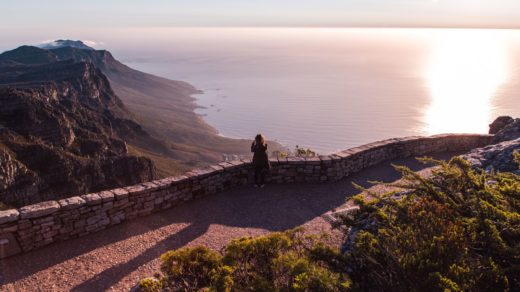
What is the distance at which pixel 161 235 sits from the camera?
857cm

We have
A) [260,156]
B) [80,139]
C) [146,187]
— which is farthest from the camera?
[80,139]

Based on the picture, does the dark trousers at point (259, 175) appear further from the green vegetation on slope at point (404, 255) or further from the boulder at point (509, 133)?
the boulder at point (509, 133)

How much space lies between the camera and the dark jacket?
10688mm

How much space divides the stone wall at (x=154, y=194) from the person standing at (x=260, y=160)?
36 centimetres

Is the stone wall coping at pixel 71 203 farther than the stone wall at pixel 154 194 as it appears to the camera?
Yes

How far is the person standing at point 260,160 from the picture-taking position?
10703 mm

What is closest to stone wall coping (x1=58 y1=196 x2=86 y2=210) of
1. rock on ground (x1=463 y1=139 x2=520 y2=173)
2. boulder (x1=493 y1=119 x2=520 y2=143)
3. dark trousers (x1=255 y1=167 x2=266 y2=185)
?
dark trousers (x1=255 y1=167 x2=266 y2=185)

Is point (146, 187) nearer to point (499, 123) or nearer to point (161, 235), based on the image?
point (161, 235)

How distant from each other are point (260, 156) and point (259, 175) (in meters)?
0.87

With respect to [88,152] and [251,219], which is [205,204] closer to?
[251,219]

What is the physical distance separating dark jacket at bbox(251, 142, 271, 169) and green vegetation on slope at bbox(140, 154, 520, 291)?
4.30 m

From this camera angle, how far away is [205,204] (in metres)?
10.1

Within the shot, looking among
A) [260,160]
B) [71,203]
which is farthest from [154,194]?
[260,160]

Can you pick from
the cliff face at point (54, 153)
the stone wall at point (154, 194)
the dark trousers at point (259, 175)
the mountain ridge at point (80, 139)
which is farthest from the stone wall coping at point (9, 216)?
the mountain ridge at point (80, 139)
